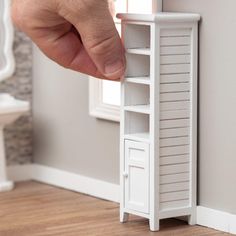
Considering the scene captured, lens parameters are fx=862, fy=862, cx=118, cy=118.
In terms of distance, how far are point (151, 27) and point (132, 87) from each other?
0.38 metres

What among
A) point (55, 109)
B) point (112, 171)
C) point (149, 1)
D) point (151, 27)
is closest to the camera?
point (151, 27)

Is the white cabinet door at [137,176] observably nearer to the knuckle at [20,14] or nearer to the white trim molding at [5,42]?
the knuckle at [20,14]

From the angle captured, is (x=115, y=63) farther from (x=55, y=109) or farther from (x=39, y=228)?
(x=55, y=109)

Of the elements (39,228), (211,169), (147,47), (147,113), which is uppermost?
(147,47)

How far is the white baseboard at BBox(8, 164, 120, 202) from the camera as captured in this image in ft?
17.6

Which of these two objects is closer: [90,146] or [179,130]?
[179,130]

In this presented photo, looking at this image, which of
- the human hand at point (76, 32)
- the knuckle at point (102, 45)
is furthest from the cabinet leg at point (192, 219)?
the knuckle at point (102, 45)

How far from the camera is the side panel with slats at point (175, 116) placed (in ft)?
14.9

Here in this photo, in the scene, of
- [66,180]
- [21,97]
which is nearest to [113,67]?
[66,180]

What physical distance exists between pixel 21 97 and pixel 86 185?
33.8 inches

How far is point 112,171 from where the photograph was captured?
5.38 m

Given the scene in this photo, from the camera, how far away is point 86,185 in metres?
5.57

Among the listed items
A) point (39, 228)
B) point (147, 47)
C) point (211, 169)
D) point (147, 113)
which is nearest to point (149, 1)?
point (147, 47)

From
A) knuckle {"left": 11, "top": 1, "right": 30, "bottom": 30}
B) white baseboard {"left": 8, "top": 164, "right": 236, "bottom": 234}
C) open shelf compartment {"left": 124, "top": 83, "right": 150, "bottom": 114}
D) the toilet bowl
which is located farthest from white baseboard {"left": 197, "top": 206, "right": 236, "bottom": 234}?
the toilet bowl
